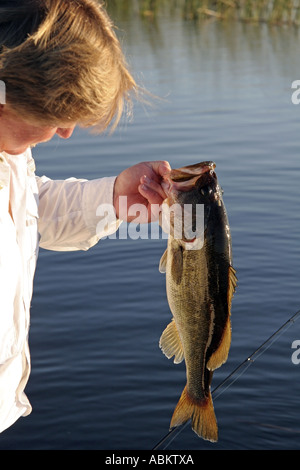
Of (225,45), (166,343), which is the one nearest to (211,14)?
(225,45)

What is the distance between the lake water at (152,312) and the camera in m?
5.27

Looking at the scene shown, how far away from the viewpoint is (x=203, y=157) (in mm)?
11469

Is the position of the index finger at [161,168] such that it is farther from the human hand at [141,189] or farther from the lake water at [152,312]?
the lake water at [152,312]

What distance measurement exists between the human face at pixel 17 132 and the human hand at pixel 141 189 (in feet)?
1.48

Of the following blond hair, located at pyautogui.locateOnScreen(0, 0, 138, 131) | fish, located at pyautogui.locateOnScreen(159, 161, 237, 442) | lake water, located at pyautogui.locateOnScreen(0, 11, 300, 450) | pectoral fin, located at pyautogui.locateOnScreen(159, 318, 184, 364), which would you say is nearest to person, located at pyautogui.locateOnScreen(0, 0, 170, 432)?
blond hair, located at pyautogui.locateOnScreen(0, 0, 138, 131)

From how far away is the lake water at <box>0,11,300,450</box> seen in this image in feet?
17.3

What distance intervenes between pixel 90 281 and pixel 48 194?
4.16 metres

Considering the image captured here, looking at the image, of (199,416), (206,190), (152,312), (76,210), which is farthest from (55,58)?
(152,312)

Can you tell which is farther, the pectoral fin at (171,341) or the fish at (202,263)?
the pectoral fin at (171,341)

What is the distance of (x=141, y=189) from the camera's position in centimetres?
304

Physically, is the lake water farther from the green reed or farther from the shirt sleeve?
the green reed

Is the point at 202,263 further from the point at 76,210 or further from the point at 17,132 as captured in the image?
the point at 17,132

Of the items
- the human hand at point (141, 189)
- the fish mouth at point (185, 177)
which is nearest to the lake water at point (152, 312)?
the human hand at point (141, 189)

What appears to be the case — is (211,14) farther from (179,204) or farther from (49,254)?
(179,204)
